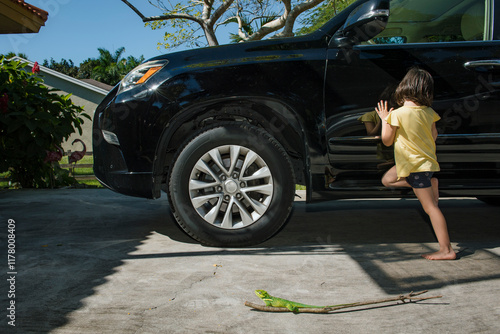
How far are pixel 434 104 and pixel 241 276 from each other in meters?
1.79

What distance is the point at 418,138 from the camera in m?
3.19

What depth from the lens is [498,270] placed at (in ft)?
9.91

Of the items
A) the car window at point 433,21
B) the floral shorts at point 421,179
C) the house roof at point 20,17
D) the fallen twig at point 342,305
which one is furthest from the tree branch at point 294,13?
the fallen twig at point 342,305

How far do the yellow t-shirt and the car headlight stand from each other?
1.68 meters

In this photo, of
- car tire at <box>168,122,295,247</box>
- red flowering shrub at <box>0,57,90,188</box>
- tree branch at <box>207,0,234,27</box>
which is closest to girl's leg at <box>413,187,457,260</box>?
car tire at <box>168,122,295,247</box>

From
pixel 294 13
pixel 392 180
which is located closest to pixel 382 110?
pixel 392 180

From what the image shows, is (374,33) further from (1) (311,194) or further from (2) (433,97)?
(1) (311,194)

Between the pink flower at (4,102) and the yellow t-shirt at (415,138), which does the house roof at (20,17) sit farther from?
the yellow t-shirt at (415,138)

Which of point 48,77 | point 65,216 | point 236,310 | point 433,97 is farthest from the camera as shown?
point 48,77

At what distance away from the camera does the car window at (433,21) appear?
3.80 m

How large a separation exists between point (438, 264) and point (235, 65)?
190cm

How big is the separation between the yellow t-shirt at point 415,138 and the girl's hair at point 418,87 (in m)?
0.06

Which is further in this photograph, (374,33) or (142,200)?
(142,200)

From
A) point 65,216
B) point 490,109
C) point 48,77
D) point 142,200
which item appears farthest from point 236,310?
point 48,77
